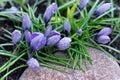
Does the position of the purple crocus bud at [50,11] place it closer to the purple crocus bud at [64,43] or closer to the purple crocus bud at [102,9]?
the purple crocus bud at [64,43]

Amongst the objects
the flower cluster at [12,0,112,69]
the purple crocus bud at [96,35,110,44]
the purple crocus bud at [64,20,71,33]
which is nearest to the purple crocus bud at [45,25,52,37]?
the flower cluster at [12,0,112,69]

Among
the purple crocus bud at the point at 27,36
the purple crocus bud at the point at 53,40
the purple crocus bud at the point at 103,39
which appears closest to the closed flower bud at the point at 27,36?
the purple crocus bud at the point at 27,36

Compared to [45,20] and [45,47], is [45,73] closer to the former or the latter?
[45,47]

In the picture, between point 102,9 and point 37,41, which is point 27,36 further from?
point 102,9

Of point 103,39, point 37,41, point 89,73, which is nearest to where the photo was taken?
point 37,41

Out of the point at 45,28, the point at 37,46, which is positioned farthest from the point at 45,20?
the point at 37,46

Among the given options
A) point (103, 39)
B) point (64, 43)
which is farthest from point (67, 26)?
point (103, 39)
